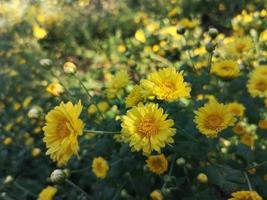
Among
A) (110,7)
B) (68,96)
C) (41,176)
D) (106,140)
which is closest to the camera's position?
(106,140)

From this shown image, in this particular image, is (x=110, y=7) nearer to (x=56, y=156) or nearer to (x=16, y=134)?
(x=16, y=134)

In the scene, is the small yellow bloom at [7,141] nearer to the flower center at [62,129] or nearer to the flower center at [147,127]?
the flower center at [62,129]

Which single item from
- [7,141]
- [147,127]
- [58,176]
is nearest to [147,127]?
[147,127]

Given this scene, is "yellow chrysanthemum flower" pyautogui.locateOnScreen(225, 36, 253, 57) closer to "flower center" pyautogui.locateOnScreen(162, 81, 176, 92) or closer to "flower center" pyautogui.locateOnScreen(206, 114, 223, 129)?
"flower center" pyautogui.locateOnScreen(206, 114, 223, 129)

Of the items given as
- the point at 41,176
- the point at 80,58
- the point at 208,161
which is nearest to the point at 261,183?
the point at 208,161

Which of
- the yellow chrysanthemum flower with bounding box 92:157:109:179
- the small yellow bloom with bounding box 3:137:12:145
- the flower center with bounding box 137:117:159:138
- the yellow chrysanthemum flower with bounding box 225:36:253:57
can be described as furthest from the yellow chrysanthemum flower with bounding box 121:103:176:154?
the small yellow bloom with bounding box 3:137:12:145

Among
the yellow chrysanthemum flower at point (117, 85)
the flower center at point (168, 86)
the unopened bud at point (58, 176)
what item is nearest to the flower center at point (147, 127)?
the flower center at point (168, 86)
